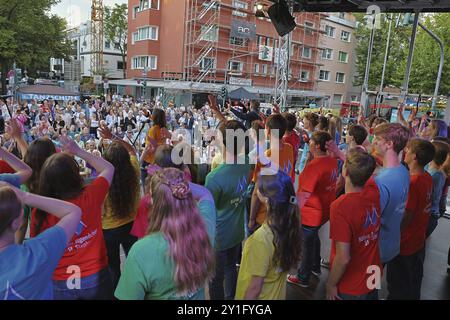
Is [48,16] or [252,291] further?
[48,16]

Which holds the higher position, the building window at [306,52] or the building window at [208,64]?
the building window at [306,52]

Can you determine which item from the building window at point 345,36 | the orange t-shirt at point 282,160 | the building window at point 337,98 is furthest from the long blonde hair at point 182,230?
the building window at point 345,36

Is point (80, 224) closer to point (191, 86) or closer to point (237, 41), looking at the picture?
point (191, 86)

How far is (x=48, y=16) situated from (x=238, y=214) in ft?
115

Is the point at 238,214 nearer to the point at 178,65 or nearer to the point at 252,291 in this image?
the point at 252,291

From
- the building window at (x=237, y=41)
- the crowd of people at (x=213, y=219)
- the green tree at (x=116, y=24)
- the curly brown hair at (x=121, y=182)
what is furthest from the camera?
the green tree at (x=116, y=24)

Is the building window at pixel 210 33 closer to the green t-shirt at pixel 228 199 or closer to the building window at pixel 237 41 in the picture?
the building window at pixel 237 41

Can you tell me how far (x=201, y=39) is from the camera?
92.9 ft

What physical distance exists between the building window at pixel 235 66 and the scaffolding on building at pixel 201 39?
5.60ft

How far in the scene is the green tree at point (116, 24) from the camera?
4431cm

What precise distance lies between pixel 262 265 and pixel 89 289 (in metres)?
1.13

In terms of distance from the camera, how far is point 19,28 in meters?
28.8

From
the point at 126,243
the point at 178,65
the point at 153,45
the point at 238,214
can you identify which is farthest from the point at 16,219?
the point at 153,45
